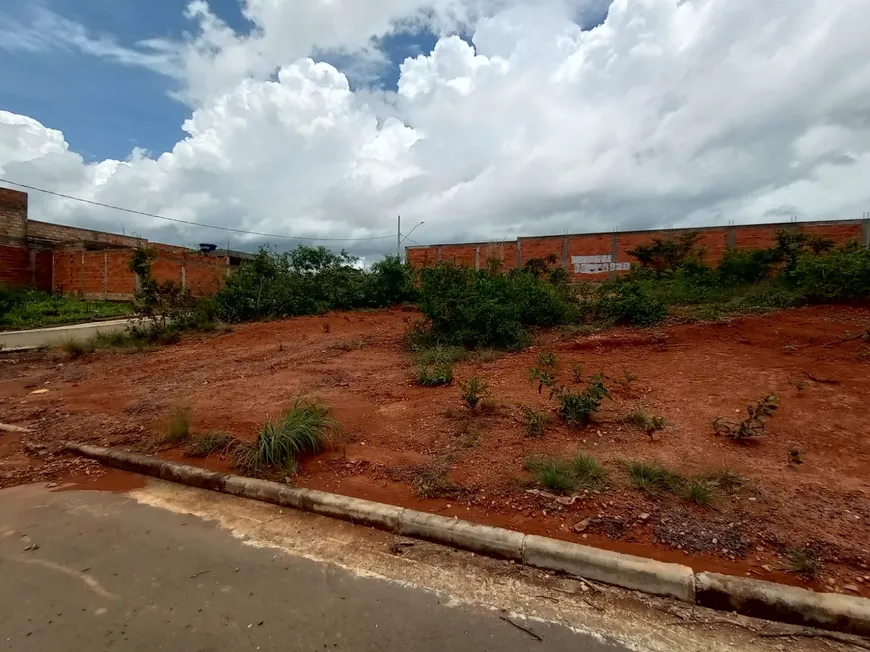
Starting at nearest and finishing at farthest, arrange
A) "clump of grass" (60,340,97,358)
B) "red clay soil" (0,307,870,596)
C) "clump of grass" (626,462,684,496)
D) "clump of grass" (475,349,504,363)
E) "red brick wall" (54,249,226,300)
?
"red clay soil" (0,307,870,596)
"clump of grass" (626,462,684,496)
"clump of grass" (475,349,504,363)
"clump of grass" (60,340,97,358)
"red brick wall" (54,249,226,300)

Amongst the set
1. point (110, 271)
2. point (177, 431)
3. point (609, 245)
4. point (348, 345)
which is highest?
point (609, 245)

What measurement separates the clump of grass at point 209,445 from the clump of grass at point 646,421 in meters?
4.10

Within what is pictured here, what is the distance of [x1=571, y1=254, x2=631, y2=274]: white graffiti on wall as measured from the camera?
2292 centimetres

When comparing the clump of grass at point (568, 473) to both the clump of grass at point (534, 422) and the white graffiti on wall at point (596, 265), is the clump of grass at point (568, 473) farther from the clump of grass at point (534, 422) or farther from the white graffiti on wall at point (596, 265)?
the white graffiti on wall at point (596, 265)

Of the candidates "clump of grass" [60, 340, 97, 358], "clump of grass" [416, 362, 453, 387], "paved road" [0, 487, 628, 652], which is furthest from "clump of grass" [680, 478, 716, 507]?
"clump of grass" [60, 340, 97, 358]

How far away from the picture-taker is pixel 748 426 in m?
4.33

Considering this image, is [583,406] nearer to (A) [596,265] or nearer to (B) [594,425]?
(B) [594,425]

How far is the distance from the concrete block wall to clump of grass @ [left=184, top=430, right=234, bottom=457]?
13.4m

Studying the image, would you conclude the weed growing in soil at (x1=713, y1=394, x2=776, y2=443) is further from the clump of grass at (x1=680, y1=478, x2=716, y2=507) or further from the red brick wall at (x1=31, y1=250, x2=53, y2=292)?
the red brick wall at (x1=31, y1=250, x2=53, y2=292)

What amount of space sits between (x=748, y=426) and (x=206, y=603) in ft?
15.0

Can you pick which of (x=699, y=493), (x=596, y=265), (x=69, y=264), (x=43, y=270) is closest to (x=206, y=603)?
(x=699, y=493)

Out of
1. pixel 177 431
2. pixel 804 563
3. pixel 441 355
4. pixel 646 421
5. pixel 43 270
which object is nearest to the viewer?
pixel 804 563

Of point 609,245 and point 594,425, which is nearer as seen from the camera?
point 594,425

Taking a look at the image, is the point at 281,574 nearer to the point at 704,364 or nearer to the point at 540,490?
the point at 540,490
